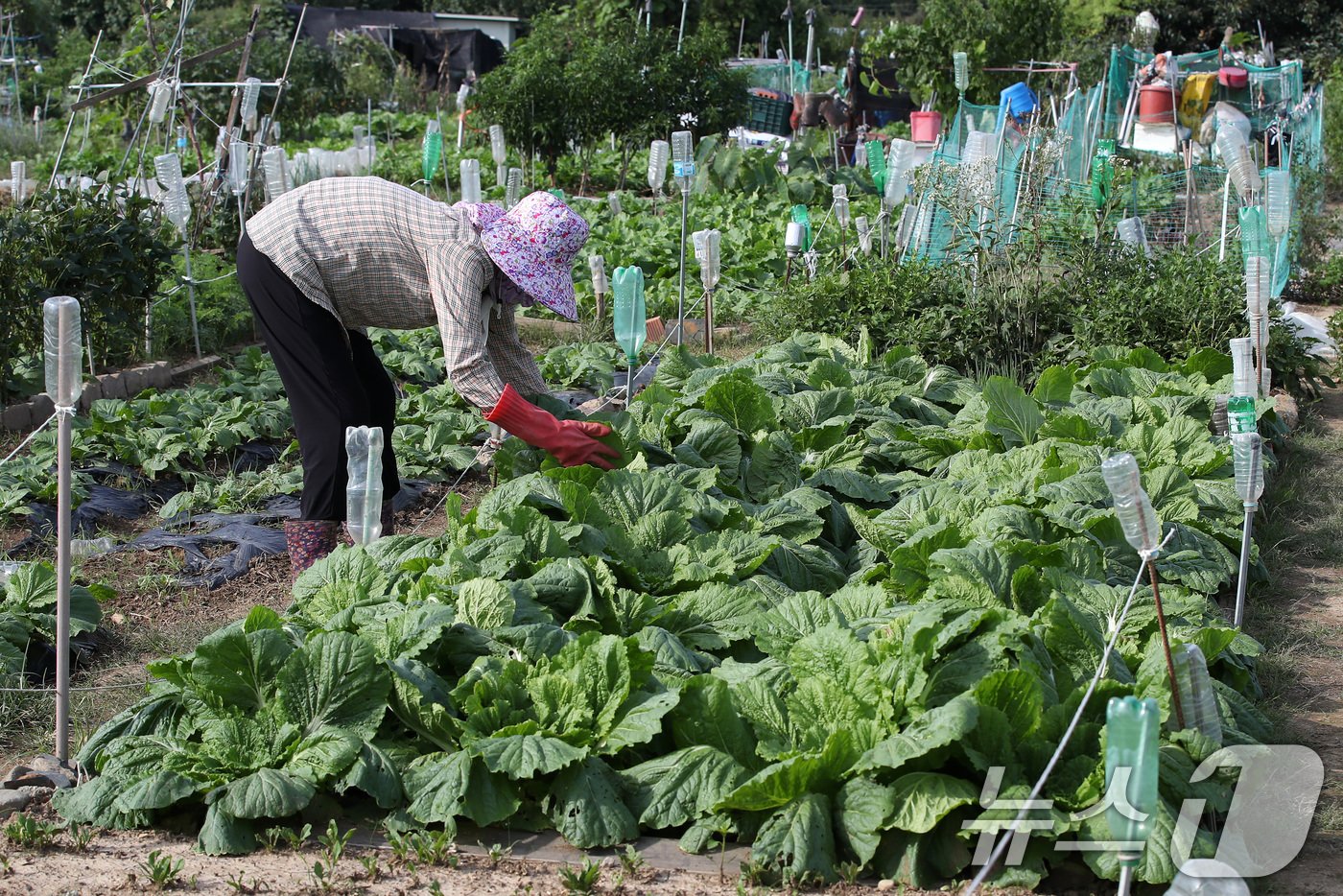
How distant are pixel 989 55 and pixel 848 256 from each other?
28.7ft

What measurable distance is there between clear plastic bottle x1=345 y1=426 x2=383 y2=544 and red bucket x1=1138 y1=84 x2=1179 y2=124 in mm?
13012

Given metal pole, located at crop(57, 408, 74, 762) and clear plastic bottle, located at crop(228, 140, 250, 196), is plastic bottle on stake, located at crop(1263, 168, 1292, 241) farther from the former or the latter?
clear plastic bottle, located at crop(228, 140, 250, 196)

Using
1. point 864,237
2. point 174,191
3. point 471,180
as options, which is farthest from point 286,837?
point 471,180

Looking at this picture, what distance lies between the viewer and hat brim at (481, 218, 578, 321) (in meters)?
3.89

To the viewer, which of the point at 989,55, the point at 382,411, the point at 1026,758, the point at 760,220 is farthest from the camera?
the point at 989,55

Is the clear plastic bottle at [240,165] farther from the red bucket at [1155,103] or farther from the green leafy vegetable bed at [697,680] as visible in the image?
the red bucket at [1155,103]

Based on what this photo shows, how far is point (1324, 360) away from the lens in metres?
7.27

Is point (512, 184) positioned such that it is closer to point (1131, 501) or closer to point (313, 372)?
point (313, 372)

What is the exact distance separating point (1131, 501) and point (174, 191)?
20.2 ft

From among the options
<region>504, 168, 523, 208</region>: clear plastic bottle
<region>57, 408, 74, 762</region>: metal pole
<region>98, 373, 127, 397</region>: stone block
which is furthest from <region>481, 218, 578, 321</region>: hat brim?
<region>504, 168, 523, 208</region>: clear plastic bottle

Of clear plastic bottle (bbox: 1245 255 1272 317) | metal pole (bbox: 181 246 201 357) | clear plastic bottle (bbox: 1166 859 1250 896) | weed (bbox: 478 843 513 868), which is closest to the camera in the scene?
clear plastic bottle (bbox: 1166 859 1250 896)

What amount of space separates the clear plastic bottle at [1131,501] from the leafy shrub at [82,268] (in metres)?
5.59

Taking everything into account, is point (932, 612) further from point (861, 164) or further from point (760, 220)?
point (861, 164)

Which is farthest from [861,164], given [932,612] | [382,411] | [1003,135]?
[932,612]
